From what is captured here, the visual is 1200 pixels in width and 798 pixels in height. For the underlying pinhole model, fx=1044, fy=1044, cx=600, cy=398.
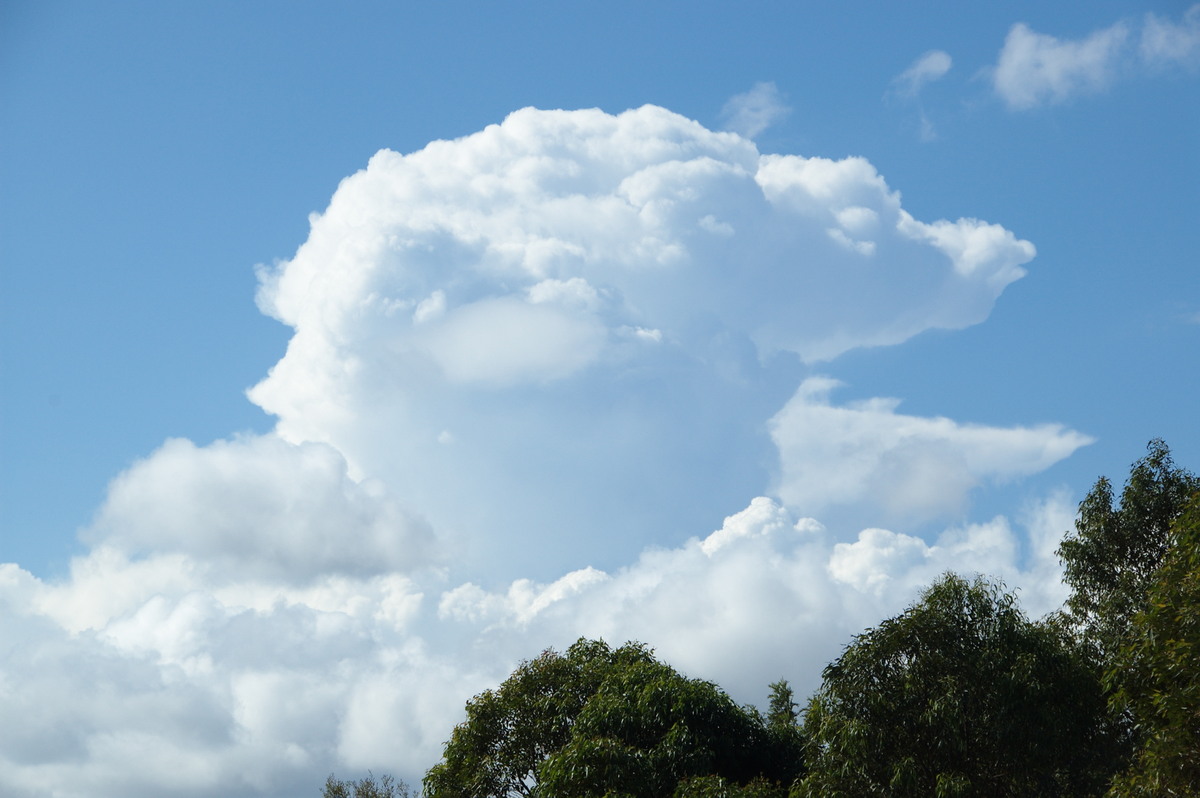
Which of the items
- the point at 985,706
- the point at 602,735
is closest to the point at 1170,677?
the point at 985,706

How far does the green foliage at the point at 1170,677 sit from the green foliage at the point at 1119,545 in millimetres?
6762

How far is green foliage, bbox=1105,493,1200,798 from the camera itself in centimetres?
2116

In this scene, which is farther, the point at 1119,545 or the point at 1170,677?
the point at 1119,545

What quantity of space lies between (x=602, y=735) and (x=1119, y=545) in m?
17.3

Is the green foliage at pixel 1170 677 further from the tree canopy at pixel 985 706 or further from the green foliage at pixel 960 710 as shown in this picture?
the green foliage at pixel 960 710

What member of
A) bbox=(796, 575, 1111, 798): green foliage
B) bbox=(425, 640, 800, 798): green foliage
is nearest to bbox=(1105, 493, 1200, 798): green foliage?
bbox=(796, 575, 1111, 798): green foliage

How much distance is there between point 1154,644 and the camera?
22.4 m

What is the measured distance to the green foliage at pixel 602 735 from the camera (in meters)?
31.8

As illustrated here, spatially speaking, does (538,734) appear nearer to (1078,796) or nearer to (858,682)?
(858,682)

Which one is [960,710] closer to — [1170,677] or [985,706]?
[985,706]

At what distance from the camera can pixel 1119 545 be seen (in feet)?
105

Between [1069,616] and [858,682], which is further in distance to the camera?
[1069,616]

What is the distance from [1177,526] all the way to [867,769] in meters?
9.72

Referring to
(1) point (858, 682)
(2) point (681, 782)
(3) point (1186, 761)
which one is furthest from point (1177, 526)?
(2) point (681, 782)
